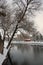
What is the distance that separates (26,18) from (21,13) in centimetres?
62

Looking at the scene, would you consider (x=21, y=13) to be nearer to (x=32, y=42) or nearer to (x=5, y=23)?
(x=5, y=23)

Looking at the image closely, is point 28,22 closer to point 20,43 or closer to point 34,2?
point 34,2

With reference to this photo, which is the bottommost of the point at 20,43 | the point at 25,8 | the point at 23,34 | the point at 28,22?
the point at 20,43

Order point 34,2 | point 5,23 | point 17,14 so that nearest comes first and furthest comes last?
point 34,2
point 17,14
point 5,23

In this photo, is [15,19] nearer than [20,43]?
Yes

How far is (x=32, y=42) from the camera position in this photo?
46750 millimetres

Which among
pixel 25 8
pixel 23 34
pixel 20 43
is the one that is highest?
pixel 25 8

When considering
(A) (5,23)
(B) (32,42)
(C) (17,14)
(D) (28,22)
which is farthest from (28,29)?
(B) (32,42)

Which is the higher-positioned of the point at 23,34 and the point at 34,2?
the point at 34,2

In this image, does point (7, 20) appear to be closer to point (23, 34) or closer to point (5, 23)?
point (5, 23)

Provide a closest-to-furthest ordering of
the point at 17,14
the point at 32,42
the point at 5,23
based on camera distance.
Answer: the point at 17,14
the point at 5,23
the point at 32,42

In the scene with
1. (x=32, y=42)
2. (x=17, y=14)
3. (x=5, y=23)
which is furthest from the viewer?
(x=32, y=42)

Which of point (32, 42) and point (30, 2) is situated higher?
point (30, 2)

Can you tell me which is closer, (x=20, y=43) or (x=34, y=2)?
(x=34, y=2)
